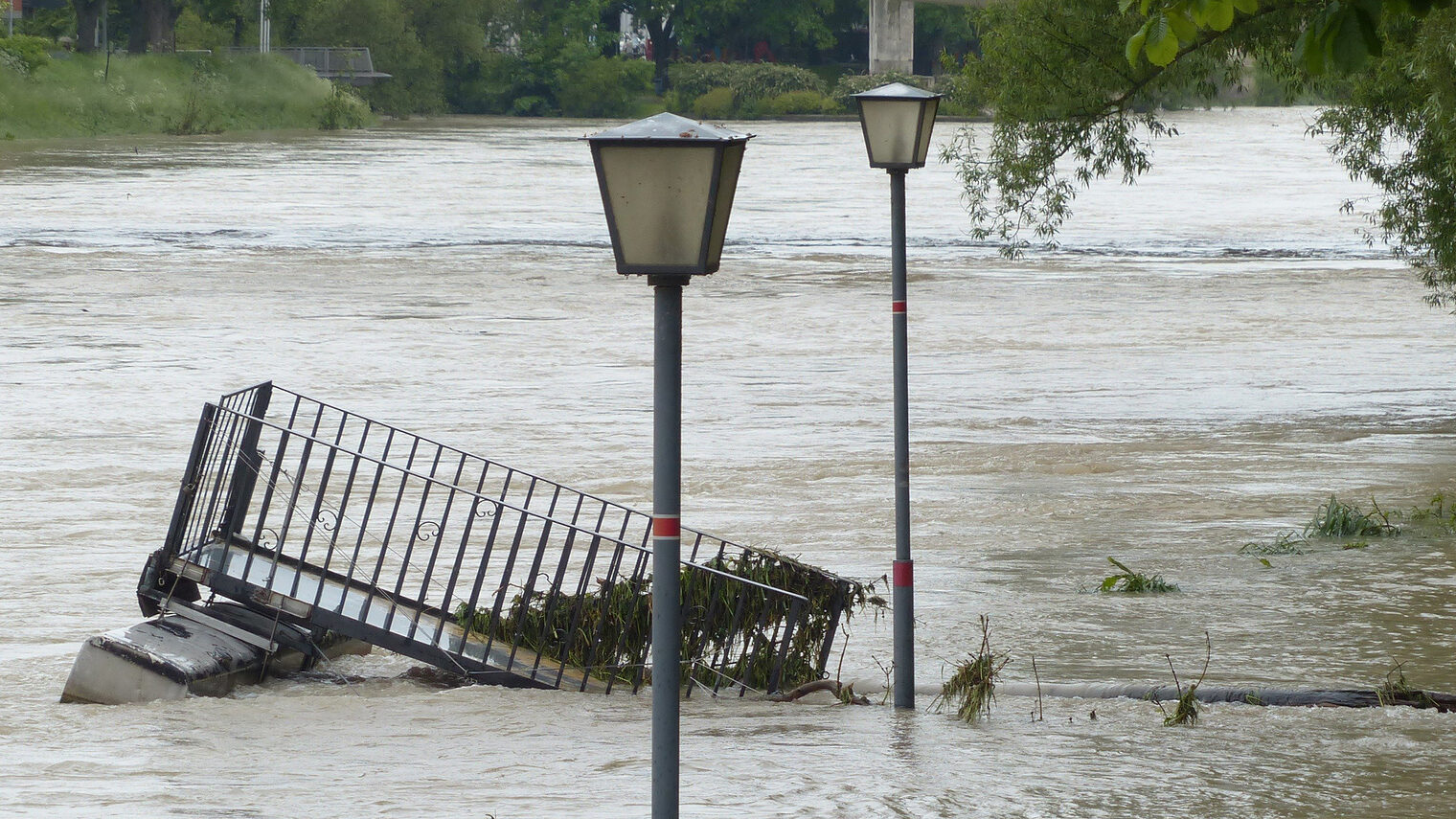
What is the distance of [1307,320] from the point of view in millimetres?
29875

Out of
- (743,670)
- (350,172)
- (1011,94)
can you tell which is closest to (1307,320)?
(1011,94)

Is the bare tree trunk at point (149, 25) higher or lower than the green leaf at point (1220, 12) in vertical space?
higher

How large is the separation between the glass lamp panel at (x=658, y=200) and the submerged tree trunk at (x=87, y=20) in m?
96.8

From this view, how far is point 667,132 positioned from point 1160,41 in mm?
1281

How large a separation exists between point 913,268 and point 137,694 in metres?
30.5

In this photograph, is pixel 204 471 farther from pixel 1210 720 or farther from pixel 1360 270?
pixel 1360 270

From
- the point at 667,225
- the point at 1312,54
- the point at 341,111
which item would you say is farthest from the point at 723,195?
the point at 341,111

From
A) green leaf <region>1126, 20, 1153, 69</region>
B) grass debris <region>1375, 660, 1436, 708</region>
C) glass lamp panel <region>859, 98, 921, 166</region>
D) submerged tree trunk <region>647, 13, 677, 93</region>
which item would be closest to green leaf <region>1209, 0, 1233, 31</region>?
green leaf <region>1126, 20, 1153, 69</region>

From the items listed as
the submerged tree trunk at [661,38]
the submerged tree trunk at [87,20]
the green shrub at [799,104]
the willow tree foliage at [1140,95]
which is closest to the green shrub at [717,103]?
the green shrub at [799,104]

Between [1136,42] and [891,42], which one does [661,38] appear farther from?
[1136,42]

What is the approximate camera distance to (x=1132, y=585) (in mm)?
11805

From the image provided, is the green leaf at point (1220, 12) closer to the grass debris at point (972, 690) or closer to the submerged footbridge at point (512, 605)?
the grass debris at point (972, 690)

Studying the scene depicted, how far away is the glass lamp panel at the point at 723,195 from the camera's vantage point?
480 centimetres

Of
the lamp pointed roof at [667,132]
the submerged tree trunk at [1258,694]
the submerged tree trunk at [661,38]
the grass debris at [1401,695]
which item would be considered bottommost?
the submerged tree trunk at [1258,694]
